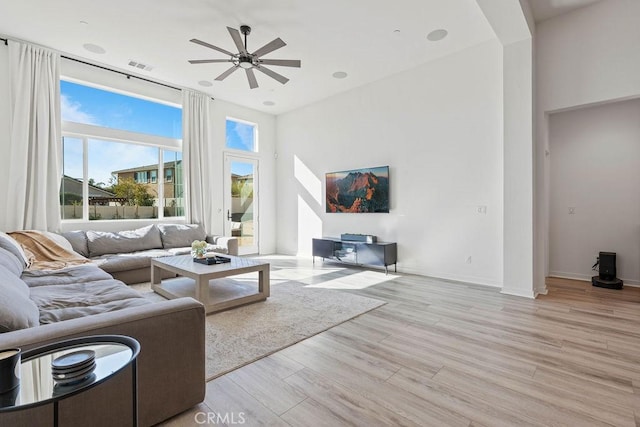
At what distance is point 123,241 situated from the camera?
16.3ft

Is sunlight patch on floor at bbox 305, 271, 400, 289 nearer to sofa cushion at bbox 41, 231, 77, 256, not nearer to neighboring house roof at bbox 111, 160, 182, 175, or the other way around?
sofa cushion at bbox 41, 231, 77, 256

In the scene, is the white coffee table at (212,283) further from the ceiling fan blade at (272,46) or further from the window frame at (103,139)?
the ceiling fan blade at (272,46)

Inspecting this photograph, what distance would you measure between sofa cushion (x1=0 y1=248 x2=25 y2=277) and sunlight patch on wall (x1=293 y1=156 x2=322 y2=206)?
15.9 ft

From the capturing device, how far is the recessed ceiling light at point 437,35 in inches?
164

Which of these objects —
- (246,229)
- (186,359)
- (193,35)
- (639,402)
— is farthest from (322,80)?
(639,402)

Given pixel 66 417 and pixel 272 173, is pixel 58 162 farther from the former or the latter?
pixel 66 417

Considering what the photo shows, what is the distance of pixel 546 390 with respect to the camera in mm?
1966

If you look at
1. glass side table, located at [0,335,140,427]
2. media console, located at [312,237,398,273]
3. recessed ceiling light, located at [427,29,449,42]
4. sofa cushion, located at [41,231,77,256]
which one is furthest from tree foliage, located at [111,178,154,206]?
recessed ceiling light, located at [427,29,449,42]

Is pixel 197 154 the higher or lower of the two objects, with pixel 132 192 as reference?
higher

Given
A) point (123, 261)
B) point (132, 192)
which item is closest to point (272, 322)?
point (123, 261)

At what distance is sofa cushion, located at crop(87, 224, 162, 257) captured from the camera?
4.73 metres

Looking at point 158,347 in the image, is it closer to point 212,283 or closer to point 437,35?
point 212,283

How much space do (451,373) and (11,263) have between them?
3901 millimetres

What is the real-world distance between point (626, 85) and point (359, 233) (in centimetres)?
417
